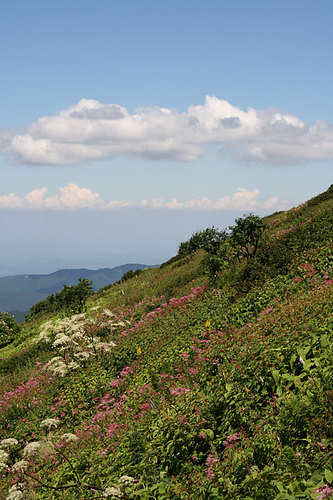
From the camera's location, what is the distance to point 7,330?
32.9 m

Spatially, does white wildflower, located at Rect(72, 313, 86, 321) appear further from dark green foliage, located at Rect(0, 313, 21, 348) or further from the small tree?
dark green foliage, located at Rect(0, 313, 21, 348)

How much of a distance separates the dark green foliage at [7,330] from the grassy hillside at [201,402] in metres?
16.8

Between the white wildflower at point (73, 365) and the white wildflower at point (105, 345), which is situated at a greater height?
the white wildflower at point (105, 345)

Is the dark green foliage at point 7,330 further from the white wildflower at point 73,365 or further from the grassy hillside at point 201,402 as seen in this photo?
the white wildflower at point 73,365

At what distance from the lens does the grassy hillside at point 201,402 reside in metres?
5.07

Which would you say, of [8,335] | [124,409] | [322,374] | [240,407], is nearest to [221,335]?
[124,409]

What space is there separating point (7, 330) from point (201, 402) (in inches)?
1181

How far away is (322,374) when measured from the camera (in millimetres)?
5598

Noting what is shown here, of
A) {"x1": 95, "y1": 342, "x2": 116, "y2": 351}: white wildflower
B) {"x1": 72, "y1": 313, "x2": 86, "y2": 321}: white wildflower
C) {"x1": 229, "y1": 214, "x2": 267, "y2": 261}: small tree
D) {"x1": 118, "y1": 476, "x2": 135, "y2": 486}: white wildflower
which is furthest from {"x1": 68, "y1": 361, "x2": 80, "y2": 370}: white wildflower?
A: {"x1": 229, "y1": 214, "x2": 267, "y2": 261}: small tree

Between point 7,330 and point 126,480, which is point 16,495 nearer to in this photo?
point 126,480

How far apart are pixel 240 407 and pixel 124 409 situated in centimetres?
378

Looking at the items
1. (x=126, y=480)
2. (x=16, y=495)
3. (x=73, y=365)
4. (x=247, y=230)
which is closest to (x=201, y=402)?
(x=126, y=480)

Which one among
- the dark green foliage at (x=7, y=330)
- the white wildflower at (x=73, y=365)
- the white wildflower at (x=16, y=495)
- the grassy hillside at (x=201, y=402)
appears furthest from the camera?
the dark green foliage at (x=7, y=330)

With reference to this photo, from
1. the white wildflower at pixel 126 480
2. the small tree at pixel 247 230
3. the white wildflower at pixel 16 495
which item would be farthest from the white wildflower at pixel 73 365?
the small tree at pixel 247 230
